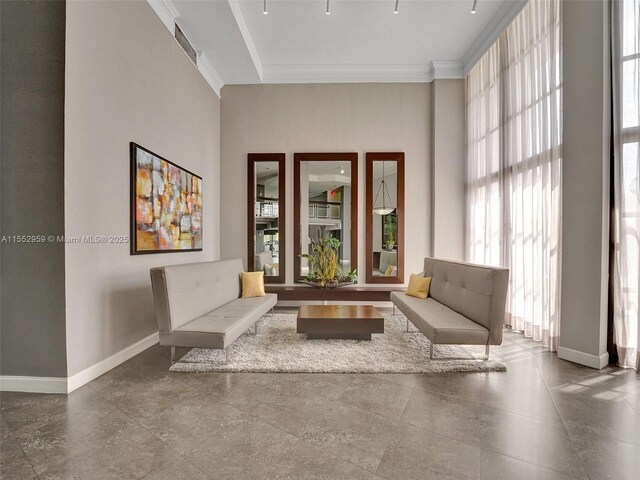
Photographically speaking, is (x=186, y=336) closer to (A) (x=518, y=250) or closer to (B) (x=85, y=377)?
(B) (x=85, y=377)

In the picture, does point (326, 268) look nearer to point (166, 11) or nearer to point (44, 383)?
point (44, 383)

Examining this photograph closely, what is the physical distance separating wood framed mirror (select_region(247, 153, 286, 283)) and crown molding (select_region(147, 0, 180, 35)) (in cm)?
224

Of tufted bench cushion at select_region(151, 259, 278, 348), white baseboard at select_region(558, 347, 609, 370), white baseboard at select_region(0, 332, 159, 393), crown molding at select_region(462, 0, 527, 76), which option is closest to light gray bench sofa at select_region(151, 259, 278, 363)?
tufted bench cushion at select_region(151, 259, 278, 348)

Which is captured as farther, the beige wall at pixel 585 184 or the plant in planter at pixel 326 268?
the plant in planter at pixel 326 268

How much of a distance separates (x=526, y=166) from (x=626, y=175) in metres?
1.13

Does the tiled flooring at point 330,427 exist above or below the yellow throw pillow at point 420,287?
below

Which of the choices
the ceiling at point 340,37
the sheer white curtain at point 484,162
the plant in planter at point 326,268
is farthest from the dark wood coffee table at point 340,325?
the ceiling at point 340,37

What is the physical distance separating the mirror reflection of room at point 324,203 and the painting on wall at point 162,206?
1816 mm

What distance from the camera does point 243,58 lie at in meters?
4.88

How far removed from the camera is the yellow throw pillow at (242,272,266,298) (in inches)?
176

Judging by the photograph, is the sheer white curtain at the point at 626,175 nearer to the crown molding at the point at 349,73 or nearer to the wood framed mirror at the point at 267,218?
the crown molding at the point at 349,73

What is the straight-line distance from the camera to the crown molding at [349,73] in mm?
5562

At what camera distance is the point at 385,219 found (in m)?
5.64

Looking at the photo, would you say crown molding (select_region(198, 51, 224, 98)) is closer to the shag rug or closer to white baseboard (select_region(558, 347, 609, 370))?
the shag rug
